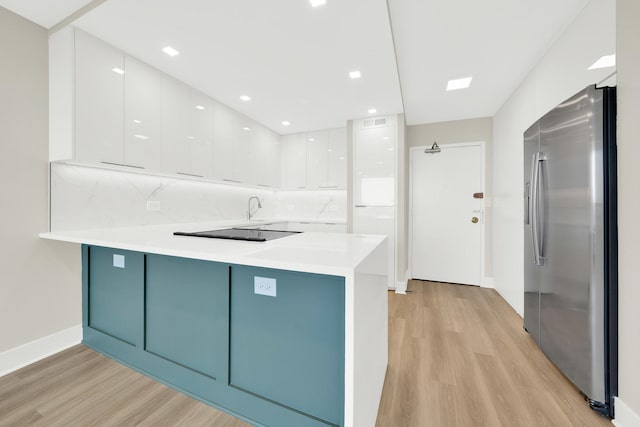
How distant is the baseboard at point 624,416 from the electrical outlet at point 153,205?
3.88 metres

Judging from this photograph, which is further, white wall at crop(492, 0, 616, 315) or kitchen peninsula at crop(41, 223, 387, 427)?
white wall at crop(492, 0, 616, 315)

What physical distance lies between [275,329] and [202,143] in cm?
248

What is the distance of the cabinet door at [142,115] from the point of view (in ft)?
7.40

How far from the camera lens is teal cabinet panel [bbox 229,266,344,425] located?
46.2 inches

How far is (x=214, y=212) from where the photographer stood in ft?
11.8

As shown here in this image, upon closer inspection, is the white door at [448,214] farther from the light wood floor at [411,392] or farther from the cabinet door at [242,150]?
the cabinet door at [242,150]

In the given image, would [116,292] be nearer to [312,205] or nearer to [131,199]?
[131,199]

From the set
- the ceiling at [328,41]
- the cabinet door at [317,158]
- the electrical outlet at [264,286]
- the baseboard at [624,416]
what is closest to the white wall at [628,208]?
the baseboard at [624,416]

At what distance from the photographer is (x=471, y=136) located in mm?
4129

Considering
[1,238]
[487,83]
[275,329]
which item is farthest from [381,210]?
[1,238]

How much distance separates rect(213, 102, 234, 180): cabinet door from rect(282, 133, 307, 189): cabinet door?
1353 millimetres

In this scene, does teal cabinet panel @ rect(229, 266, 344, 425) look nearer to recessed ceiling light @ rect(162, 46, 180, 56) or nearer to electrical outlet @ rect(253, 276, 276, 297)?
electrical outlet @ rect(253, 276, 276, 297)

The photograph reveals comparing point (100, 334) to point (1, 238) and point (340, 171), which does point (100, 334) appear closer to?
point (1, 238)

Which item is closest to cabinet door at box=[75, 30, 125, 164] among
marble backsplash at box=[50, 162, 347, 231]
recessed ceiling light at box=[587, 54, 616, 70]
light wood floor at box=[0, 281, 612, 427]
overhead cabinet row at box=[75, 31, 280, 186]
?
overhead cabinet row at box=[75, 31, 280, 186]
